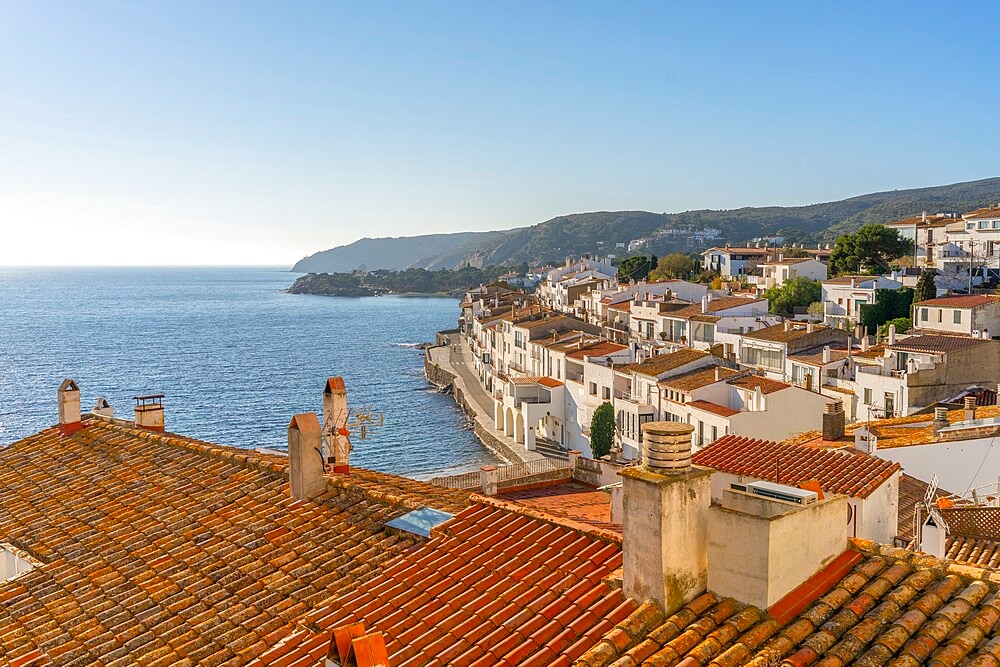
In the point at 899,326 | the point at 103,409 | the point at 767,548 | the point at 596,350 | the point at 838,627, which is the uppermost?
Result: the point at 767,548

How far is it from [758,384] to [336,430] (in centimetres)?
2656

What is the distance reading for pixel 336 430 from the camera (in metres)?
10.6

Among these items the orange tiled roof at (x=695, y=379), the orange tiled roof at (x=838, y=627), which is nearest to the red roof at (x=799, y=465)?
the orange tiled roof at (x=838, y=627)

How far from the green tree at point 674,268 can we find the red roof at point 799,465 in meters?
75.4

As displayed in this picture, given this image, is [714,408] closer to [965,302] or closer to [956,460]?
[956,460]

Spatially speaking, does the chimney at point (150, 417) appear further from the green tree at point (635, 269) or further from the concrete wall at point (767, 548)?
the green tree at point (635, 269)

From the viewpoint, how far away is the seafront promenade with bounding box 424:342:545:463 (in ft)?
156

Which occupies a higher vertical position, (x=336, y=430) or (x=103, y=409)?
(x=336, y=430)

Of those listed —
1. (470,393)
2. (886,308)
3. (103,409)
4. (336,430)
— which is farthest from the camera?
(470,393)

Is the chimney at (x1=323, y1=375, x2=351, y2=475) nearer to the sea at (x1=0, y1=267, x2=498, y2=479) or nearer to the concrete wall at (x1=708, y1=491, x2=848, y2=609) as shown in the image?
the sea at (x1=0, y1=267, x2=498, y2=479)

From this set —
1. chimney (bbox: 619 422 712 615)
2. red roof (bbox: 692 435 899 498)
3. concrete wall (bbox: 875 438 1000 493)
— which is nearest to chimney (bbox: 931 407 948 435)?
concrete wall (bbox: 875 438 1000 493)

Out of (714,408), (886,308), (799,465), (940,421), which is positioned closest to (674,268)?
(886,308)

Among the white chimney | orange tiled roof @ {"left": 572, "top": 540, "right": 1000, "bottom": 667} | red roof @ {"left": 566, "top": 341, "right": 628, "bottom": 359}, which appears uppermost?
orange tiled roof @ {"left": 572, "top": 540, "right": 1000, "bottom": 667}

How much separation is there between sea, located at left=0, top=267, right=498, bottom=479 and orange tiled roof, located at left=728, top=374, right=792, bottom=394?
53.8 feet
